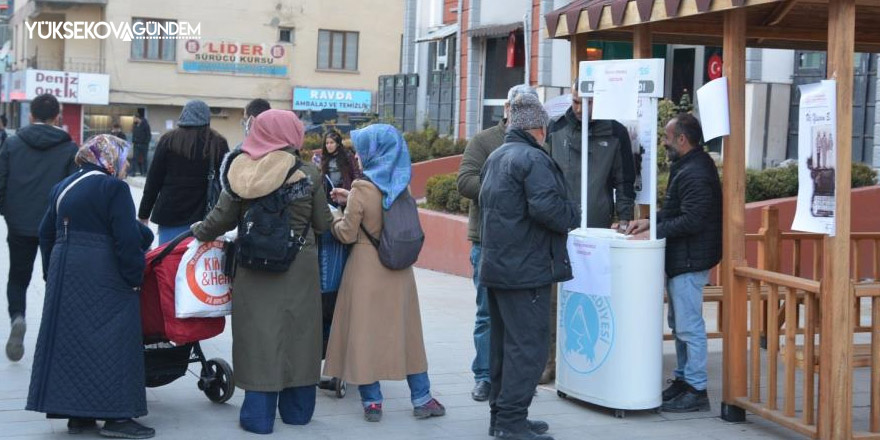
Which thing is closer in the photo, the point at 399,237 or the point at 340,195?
the point at 399,237

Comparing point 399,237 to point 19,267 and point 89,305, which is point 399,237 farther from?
point 19,267

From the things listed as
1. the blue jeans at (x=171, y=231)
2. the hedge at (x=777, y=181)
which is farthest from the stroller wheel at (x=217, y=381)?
the hedge at (x=777, y=181)

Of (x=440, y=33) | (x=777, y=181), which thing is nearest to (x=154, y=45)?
(x=440, y=33)

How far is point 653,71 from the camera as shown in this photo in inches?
280

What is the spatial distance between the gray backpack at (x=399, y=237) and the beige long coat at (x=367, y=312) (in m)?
0.05

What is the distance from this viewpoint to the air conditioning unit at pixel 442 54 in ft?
84.4

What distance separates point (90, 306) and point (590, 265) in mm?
2908

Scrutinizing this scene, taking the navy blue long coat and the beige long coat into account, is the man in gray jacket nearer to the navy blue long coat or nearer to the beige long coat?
the beige long coat

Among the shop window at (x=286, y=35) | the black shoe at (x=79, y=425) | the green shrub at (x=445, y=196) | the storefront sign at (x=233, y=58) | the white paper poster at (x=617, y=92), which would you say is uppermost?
the shop window at (x=286, y=35)

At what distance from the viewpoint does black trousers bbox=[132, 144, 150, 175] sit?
107 ft

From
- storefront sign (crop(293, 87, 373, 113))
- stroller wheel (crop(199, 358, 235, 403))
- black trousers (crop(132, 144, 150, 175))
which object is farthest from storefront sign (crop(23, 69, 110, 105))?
stroller wheel (crop(199, 358, 235, 403))

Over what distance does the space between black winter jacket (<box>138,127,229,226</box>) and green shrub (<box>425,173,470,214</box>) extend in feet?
23.0

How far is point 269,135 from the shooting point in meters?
6.67

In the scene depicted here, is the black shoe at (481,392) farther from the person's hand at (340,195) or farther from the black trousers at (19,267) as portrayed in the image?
the black trousers at (19,267)
